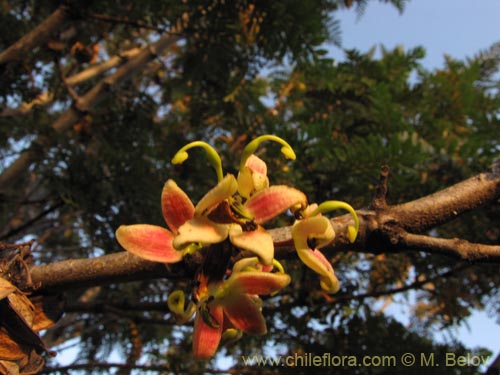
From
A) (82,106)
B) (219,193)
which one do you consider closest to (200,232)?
(219,193)

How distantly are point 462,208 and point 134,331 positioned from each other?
1.87 metres

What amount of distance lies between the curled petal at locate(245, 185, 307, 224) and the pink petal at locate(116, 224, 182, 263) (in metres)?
0.13

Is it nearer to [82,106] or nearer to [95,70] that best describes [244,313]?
[82,106]

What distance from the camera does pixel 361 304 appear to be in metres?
1.82

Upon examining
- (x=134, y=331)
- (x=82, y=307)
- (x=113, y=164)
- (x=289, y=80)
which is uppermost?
(x=289, y=80)

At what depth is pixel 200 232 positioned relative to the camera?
650 mm

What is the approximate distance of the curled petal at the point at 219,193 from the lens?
0.64 m

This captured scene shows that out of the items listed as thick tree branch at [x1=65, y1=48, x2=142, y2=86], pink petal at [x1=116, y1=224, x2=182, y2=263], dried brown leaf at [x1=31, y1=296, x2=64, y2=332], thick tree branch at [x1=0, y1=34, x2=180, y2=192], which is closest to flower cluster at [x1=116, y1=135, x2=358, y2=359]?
pink petal at [x1=116, y1=224, x2=182, y2=263]

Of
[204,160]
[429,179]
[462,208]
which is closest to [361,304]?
[429,179]

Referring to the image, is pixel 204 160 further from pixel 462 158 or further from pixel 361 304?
pixel 462 158

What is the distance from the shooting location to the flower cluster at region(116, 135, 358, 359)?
658 millimetres

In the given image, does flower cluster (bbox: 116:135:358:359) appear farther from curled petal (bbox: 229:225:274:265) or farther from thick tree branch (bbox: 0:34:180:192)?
thick tree branch (bbox: 0:34:180:192)

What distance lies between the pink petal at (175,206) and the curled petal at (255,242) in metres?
0.08

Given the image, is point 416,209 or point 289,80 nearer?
point 416,209
